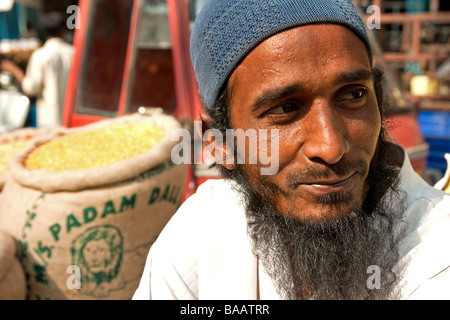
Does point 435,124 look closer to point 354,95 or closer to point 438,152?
point 438,152

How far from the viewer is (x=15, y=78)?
9.85 m

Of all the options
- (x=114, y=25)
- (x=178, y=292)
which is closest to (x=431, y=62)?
(x=114, y=25)

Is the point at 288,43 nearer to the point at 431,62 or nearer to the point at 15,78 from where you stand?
the point at 431,62

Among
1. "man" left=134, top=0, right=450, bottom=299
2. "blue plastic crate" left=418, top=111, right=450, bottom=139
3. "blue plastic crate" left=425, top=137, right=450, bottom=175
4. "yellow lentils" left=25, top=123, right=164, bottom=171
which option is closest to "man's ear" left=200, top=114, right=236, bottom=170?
"man" left=134, top=0, right=450, bottom=299

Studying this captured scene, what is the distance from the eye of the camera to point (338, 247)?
141 centimetres

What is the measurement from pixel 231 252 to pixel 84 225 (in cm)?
87

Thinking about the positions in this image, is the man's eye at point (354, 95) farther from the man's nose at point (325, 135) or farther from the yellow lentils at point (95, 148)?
the yellow lentils at point (95, 148)

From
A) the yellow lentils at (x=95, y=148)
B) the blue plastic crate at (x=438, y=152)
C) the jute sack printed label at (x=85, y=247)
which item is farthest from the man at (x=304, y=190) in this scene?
the blue plastic crate at (x=438, y=152)

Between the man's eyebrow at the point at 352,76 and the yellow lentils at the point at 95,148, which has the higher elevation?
the yellow lentils at the point at 95,148

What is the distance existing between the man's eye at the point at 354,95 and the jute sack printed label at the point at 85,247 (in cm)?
113

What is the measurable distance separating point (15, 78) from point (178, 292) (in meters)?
9.39

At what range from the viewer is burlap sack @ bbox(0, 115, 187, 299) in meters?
2.14

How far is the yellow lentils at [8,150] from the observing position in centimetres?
268

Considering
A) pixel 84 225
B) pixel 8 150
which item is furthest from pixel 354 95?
pixel 8 150
